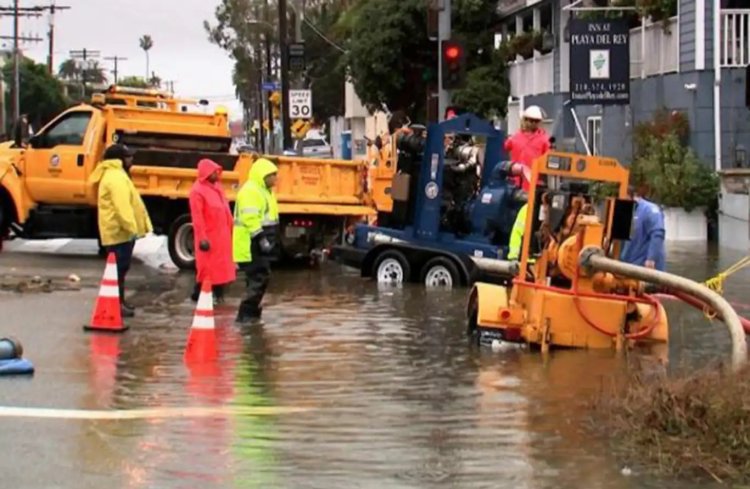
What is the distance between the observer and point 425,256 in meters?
16.9

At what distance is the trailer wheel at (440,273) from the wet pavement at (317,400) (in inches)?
64.3

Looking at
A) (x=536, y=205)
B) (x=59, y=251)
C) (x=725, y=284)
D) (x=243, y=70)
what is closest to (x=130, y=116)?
(x=59, y=251)

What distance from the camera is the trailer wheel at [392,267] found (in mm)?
17141

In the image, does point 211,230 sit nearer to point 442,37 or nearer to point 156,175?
point 156,175

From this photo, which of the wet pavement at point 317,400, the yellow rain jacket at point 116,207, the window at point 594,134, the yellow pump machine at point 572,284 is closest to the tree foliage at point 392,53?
the window at point 594,134

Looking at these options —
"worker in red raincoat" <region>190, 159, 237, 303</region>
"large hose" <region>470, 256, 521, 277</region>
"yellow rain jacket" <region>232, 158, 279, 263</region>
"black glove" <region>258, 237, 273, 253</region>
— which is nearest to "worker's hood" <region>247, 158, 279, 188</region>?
"yellow rain jacket" <region>232, 158, 279, 263</region>

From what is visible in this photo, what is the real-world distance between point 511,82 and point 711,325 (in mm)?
28494

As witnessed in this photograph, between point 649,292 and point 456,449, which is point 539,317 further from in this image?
point 456,449

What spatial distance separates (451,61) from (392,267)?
14.7 ft

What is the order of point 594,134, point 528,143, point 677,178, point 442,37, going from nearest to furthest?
point 528,143, point 442,37, point 677,178, point 594,134

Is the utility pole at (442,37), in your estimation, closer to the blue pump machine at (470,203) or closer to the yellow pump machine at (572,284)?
the blue pump machine at (470,203)

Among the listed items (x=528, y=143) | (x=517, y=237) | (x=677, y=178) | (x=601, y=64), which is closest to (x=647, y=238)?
(x=517, y=237)

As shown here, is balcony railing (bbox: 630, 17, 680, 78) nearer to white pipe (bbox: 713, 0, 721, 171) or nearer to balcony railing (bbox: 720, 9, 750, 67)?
balcony railing (bbox: 720, 9, 750, 67)

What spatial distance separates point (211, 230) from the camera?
14.2 metres
